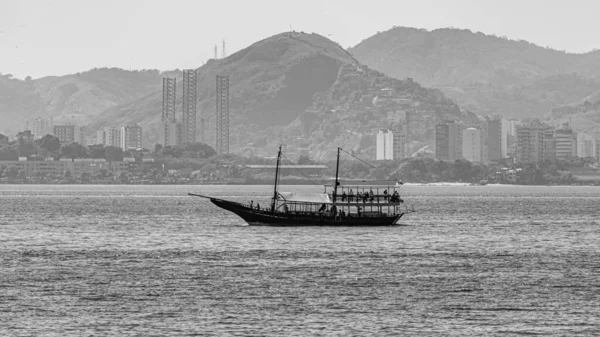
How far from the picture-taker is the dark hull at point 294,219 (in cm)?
16775

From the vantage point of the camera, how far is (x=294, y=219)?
16762 centimetres

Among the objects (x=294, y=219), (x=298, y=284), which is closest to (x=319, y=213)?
(x=294, y=219)

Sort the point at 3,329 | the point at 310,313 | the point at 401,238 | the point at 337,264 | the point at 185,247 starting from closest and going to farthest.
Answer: the point at 3,329
the point at 310,313
the point at 337,264
the point at 185,247
the point at 401,238

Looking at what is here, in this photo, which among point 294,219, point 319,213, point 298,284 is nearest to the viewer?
point 298,284

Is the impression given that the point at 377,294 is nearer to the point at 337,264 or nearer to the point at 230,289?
the point at 230,289

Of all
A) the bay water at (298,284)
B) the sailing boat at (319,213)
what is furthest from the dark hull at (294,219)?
the bay water at (298,284)

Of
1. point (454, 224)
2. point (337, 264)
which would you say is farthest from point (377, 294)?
point (454, 224)

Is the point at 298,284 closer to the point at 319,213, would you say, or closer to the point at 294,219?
the point at 294,219

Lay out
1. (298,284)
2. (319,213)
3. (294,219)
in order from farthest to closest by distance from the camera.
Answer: (319,213) → (294,219) → (298,284)

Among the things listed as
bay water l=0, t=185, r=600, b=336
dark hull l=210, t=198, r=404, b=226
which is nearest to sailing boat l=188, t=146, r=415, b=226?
dark hull l=210, t=198, r=404, b=226

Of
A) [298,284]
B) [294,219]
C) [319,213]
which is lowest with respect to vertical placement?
[298,284]

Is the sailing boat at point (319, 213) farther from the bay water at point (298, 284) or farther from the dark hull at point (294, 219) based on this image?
the bay water at point (298, 284)

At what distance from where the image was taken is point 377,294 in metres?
92.9

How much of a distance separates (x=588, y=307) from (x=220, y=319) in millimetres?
25509
